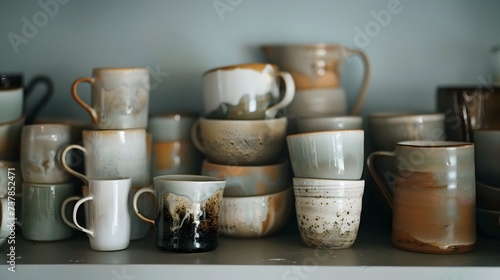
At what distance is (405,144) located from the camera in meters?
0.93

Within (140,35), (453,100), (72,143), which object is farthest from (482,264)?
(140,35)

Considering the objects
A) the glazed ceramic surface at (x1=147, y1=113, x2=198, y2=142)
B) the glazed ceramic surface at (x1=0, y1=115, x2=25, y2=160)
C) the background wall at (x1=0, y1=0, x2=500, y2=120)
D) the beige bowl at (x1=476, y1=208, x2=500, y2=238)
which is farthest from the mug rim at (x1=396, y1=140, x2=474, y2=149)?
the glazed ceramic surface at (x1=0, y1=115, x2=25, y2=160)

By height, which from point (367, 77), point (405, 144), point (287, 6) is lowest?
point (405, 144)

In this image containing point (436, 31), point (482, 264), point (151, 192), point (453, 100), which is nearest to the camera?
point (482, 264)

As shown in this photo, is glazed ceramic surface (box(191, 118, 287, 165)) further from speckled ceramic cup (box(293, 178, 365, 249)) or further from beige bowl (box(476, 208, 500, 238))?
beige bowl (box(476, 208, 500, 238))

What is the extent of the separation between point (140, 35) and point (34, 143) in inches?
13.7

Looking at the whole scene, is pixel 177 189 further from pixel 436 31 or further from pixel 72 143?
pixel 436 31

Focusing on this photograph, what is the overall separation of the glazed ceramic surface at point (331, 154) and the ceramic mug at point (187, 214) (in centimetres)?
14

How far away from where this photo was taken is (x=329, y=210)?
91 cm

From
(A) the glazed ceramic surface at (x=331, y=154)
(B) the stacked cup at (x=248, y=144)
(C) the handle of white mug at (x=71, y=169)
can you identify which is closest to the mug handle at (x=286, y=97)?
(B) the stacked cup at (x=248, y=144)

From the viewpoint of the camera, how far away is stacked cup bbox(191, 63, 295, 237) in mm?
993

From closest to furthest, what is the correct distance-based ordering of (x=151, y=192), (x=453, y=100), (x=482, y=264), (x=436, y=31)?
(x=482, y=264) < (x=151, y=192) < (x=453, y=100) < (x=436, y=31)

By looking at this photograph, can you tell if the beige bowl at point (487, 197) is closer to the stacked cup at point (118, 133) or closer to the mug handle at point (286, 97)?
the mug handle at point (286, 97)

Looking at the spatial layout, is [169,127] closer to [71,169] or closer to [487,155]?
[71,169]
